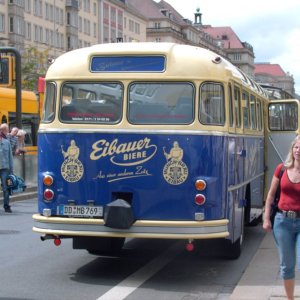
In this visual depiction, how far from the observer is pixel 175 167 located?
895 cm

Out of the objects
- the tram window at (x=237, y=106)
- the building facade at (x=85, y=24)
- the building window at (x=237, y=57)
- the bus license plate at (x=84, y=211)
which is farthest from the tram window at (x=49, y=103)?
the building window at (x=237, y=57)

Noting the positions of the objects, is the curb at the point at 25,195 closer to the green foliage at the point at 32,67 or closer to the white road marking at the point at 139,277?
the white road marking at the point at 139,277

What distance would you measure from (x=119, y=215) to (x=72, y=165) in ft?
2.88

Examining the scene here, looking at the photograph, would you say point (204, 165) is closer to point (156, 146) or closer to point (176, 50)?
point (156, 146)

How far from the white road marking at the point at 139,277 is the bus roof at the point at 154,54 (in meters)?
2.53

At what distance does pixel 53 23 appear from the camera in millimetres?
91000

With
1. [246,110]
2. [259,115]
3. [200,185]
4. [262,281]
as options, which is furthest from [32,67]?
[262,281]

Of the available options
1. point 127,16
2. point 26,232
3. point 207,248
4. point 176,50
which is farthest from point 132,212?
point 127,16

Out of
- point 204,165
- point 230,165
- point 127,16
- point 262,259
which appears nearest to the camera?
point 204,165

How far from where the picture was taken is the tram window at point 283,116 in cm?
1554

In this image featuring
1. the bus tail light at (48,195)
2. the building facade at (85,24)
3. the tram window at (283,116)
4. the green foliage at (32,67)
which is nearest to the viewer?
the bus tail light at (48,195)

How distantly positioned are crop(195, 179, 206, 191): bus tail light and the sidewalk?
123 centimetres

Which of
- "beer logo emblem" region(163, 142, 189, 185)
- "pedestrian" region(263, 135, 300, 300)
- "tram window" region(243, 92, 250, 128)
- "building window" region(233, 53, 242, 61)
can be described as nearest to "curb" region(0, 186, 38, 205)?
"tram window" region(243, 92, 250, 128)

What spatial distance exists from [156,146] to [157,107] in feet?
1.64
